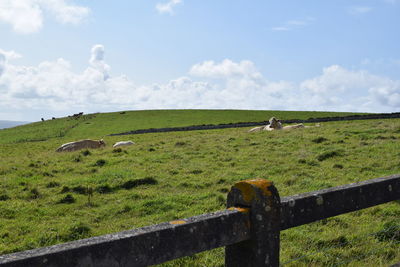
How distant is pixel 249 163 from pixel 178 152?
15.6 feet

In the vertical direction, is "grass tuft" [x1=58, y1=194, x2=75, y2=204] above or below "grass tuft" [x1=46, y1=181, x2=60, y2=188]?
below

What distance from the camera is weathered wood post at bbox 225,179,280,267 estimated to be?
290cm

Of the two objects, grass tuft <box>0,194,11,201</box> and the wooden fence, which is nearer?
the wooden fence

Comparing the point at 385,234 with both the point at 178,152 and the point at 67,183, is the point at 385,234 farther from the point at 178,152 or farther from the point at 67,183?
the point at 178,152

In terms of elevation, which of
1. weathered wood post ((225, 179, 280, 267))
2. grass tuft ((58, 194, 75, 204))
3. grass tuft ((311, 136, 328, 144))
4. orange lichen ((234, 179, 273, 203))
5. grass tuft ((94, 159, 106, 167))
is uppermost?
orange lichen ((234, 179, 273, 203))

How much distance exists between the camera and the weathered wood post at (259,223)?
2900 millimetres

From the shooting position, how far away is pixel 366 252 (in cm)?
579

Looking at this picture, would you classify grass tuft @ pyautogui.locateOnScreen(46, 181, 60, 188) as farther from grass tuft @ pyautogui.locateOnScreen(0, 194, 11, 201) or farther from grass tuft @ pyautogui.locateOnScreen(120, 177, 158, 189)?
grass tuft @ pyautogui.locateOnScreen(120, 177, 158, 189)

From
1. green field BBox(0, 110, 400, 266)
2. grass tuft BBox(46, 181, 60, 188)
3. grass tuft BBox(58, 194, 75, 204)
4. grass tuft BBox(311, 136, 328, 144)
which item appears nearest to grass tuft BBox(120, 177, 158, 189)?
green field BBox(0, 110, 400, 266)

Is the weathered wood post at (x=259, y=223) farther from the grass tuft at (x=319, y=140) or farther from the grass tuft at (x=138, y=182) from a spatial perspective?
the grass tuft at (x=319, y=140)

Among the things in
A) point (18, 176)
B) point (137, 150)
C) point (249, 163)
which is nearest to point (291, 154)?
point (249, 163)

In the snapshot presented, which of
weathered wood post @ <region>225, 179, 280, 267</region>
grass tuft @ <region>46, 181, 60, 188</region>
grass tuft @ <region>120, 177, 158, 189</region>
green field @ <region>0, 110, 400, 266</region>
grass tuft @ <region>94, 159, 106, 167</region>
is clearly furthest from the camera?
grass tuft @ <region>94, 159, 106, 167</region>

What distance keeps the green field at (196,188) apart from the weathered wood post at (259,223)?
2.24 metres

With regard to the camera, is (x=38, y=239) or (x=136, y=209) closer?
(x=38, y=239)
